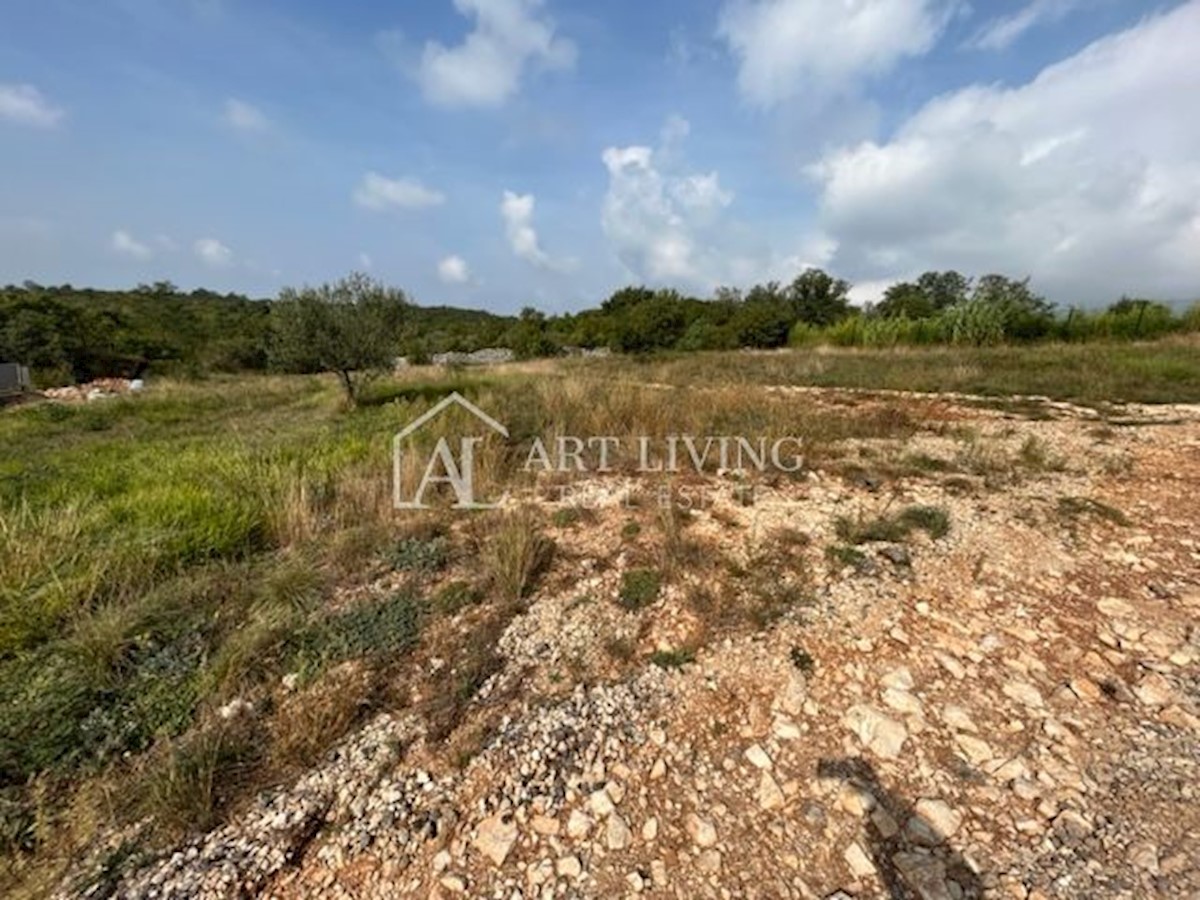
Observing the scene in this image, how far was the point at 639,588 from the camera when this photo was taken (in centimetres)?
301

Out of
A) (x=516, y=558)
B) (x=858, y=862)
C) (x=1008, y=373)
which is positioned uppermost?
(x=1008, y=373)

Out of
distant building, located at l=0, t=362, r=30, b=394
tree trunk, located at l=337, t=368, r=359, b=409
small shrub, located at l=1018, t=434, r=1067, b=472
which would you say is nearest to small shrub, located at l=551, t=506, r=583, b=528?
small shrub, located at l=1018, t=434, r=1067, b=472

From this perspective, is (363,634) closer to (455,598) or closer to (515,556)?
(455,598)

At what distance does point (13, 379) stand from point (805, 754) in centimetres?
2529

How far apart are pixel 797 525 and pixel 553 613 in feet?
6.54

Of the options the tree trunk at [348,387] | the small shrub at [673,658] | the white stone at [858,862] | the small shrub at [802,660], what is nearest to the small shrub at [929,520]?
the small shrub at [802,660]

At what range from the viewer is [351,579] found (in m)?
3.17

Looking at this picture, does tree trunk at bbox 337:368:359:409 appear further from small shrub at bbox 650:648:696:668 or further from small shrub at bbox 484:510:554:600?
small shrub at bbox 650:648:696:668

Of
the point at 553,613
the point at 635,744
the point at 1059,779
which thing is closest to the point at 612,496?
the point at 553,613

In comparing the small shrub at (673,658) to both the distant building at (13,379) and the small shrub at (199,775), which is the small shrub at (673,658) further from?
the distant building at (13,379)

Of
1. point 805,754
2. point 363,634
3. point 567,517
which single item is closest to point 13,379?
point 567,517

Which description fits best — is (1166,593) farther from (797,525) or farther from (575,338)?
(575,338)

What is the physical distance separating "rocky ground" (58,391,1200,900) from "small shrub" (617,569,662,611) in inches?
2.6

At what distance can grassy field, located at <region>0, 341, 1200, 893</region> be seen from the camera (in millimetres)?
1842
